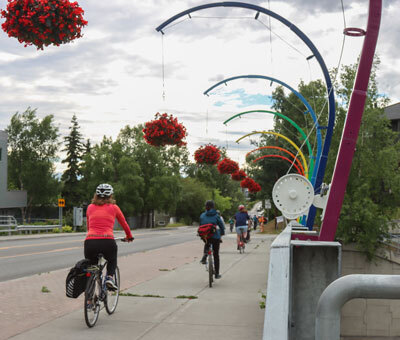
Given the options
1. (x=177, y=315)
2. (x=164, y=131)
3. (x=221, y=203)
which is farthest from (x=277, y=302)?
(x=221, y=203)

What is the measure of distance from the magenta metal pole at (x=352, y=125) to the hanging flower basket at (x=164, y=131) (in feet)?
21.3

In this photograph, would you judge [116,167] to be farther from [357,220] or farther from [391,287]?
[391,287]

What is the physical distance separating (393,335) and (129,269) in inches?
253

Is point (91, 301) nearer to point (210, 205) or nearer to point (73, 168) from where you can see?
point (210, 205)

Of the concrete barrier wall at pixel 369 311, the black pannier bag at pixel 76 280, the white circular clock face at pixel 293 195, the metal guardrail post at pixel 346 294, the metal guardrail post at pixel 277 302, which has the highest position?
the white circular clock face at pixel 293 195

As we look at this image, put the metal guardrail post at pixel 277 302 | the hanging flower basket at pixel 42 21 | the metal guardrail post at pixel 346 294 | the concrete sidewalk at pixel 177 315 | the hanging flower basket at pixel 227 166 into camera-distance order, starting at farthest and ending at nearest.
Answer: the hanging flower basket at pixel 227 166 → the concrete sidewalk at pixel 177 315 → the hanging flower basket at pixel 42 21 → the metal guardrail post at pixel 277 302 → the metal guardrail post at pixel 346 294

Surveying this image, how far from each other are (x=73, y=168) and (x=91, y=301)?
229ft

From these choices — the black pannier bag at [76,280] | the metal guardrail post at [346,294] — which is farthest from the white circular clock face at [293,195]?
the metal guardrail post at [346,294]

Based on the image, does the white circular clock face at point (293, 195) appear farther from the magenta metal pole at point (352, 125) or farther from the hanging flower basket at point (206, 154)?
the hanging flower basket at point (206, 154)

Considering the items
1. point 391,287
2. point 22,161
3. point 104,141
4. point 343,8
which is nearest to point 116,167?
point 104,141

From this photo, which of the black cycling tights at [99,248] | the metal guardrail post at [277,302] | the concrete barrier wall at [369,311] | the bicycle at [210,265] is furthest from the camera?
the concrete barrier wall at [369,311]

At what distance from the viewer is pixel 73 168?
74.8 meters

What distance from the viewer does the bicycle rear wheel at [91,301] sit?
21.6ft

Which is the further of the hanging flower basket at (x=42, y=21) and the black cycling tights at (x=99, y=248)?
the black cycling tights at (x=99, y=248)
